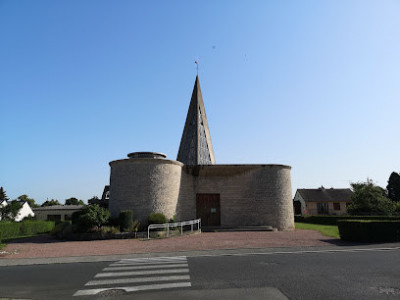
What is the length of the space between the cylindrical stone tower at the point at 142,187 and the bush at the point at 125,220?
1.10 meters

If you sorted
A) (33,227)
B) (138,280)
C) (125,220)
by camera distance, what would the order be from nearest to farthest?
(138,280) < (125,220) < (33,227)

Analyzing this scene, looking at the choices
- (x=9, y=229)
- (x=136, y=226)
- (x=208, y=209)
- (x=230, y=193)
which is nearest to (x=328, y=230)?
(x=230, y=193)

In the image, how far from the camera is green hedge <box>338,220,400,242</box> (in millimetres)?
13289

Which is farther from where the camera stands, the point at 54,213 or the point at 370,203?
the point at 54,213

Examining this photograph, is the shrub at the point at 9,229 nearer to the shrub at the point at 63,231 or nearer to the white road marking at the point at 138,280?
the shrub at the point at 63,231

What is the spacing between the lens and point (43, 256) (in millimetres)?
10852

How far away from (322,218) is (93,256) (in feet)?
99.1

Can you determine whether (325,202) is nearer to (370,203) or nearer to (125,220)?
(370,203)

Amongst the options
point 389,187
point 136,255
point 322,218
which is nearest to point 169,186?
point 136,255

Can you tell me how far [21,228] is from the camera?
24281 millimetres

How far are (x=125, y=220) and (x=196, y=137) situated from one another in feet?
53.1

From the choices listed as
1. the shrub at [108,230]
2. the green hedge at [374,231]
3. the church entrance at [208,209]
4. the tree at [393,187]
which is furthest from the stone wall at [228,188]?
the tree at [393,187]

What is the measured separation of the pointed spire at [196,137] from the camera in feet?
101

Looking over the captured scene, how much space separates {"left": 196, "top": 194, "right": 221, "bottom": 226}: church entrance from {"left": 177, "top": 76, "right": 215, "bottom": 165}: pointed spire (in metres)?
7.02
